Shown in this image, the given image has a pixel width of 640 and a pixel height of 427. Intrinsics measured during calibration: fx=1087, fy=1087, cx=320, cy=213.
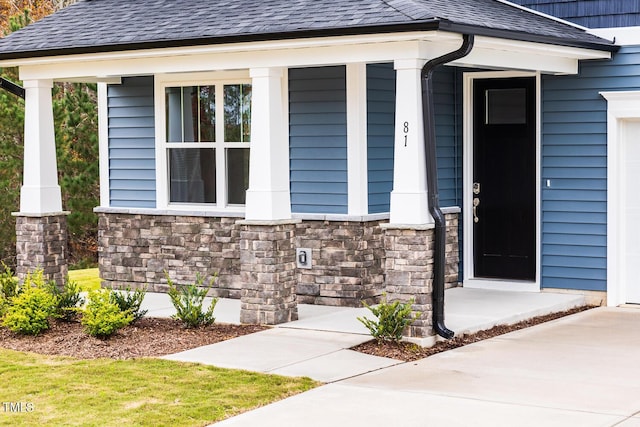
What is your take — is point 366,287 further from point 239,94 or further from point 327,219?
point 239,94

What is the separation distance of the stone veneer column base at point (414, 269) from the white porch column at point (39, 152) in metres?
4.48

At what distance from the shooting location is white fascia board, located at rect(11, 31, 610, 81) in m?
9.92

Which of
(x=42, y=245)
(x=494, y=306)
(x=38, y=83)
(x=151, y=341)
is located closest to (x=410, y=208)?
(x=494, y=306)

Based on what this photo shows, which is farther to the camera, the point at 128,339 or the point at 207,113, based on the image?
the point at 207,113

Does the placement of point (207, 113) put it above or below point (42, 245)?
above

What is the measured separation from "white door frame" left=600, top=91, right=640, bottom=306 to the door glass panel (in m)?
1.04

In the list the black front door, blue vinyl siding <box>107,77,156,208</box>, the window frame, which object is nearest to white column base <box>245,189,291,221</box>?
the window frame

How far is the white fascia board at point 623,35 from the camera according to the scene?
12.1 metres

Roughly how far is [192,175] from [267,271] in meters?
2.87

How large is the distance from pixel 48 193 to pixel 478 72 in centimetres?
527

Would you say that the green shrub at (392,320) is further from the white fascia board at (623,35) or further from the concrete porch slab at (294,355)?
the white fascia board at (623,35)

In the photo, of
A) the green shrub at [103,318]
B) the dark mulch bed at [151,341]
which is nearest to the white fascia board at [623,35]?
the dark mulch bed at [151,341]

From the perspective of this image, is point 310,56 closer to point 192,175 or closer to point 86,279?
point 192,175

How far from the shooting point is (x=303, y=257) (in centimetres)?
1224
